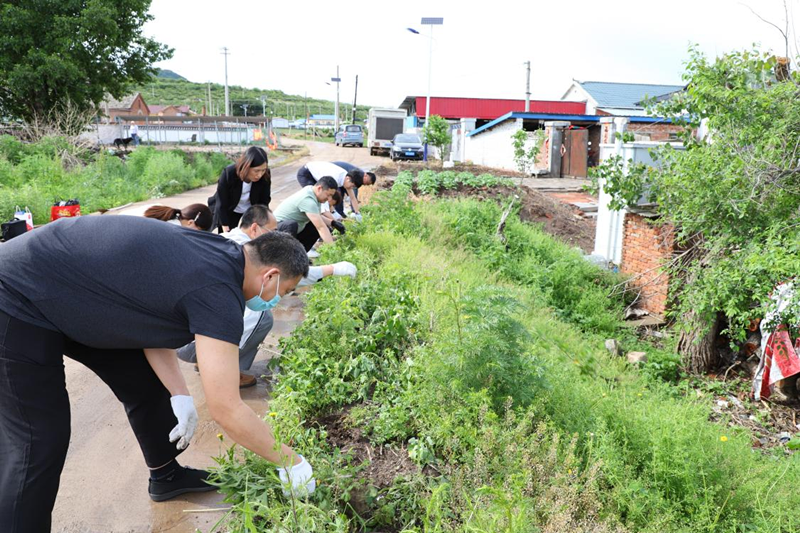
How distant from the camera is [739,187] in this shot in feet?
20.3

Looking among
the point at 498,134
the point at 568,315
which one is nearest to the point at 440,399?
the point at 568,315

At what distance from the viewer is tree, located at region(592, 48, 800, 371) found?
5727 millimetres

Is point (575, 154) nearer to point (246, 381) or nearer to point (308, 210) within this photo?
point (308, 210)

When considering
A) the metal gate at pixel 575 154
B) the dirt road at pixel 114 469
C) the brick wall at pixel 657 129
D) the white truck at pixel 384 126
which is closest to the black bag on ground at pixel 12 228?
the dirt road at pixel 114 469

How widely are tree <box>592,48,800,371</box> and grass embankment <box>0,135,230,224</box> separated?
1058 centimetres

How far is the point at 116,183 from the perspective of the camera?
15.1m

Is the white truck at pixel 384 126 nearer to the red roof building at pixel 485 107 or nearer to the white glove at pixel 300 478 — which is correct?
the red roof building at pixel 485 107

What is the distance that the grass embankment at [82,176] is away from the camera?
11405 mm

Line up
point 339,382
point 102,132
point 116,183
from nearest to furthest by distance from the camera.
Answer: point 339,382
point 116,183
point 102,132

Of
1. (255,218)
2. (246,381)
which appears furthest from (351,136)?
(246,381)

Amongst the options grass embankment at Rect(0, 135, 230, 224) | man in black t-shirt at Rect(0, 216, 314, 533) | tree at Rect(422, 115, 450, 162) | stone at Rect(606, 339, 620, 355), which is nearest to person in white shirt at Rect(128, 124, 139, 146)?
grass embankment at Rect(0, 135, 230, 224)

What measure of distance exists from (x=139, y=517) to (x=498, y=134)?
26103 millimetres

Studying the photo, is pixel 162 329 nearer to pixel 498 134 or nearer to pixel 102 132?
pixel 498 134

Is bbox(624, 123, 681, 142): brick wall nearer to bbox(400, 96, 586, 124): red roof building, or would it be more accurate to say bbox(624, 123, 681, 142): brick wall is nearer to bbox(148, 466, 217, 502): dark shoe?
bbox(400, 96, 586, 124): red roof building
